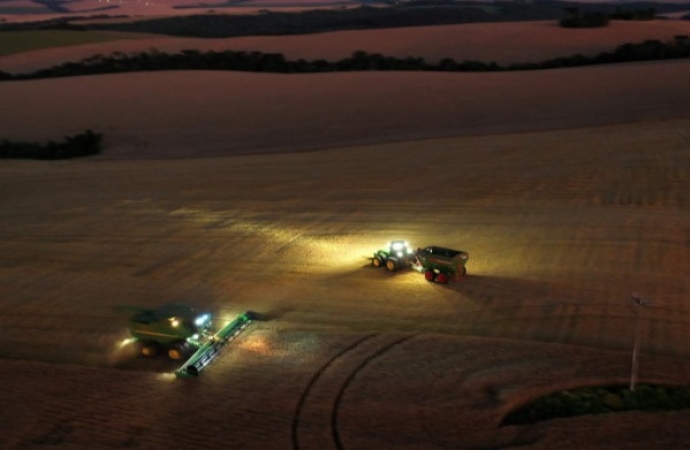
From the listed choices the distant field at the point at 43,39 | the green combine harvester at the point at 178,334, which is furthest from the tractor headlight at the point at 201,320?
the distant field at the point at 43,39

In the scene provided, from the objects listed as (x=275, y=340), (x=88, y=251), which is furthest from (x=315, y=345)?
(x=88, y=251)

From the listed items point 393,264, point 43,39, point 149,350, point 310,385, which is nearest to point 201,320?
point 149,350

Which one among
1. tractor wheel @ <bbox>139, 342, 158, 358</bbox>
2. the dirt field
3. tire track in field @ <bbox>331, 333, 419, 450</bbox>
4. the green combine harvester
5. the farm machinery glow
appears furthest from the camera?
the farm machinery glow

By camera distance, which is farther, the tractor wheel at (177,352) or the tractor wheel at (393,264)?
the tractor wheel at (393,264)

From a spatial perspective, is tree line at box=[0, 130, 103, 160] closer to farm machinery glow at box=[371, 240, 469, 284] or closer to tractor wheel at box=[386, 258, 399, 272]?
farm machinery glow at box=[371, 240, 469, 284]

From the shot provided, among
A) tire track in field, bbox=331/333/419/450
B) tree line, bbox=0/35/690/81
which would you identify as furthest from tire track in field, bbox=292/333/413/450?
tree line, bbox=0/35/690/81

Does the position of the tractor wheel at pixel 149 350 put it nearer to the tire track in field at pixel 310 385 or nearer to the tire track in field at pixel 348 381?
Answer: the tire track in field at pixel 310 385

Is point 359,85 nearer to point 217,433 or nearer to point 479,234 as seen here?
point 479,234
